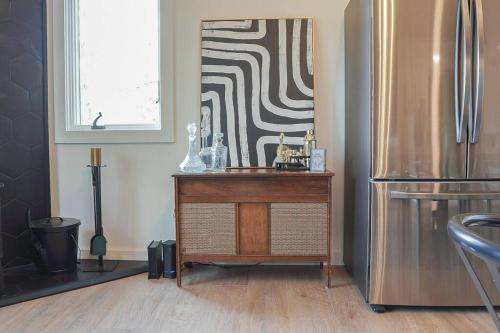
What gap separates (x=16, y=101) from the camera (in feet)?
8.20

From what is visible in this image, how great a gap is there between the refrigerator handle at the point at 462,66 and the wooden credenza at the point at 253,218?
2.55 ft

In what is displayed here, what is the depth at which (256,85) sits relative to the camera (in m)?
2.61

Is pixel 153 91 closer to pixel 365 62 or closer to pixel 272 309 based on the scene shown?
pixel 365 62

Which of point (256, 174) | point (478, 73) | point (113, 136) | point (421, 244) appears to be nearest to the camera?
point (478, 73)

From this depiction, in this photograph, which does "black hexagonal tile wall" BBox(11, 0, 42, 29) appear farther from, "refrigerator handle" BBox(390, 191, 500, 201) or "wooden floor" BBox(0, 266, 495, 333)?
"refrigerator handle" BBox(390, 191, 500, 201)

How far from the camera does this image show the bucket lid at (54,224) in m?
2.33

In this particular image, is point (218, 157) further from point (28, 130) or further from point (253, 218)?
point (28, 130)

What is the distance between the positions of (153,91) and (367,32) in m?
1.65

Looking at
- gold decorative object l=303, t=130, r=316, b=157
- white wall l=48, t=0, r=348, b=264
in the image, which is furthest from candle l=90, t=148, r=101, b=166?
gold decorative object l=303, t=130, r=316, b=157

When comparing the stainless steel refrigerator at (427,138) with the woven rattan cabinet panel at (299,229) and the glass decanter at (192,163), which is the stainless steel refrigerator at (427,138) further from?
the glass decanter at (192,163)

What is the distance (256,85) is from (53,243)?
5.84 feet

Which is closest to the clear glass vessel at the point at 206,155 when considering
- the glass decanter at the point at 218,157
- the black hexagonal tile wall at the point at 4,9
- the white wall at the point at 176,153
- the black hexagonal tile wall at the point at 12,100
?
the glass decanter at the point at 218,157

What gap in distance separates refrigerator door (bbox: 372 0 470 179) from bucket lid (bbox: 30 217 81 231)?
2.01 meters

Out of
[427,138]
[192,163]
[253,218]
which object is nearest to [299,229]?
[253,218]
